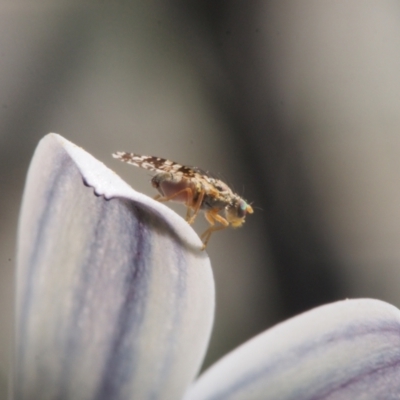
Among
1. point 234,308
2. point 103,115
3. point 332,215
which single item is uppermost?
point 103,115

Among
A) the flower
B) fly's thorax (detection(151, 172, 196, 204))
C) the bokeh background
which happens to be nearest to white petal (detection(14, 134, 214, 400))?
the flower

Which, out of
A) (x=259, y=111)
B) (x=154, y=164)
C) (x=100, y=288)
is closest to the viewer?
(x=100, y=288)

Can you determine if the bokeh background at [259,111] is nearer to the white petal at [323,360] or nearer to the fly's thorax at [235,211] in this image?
the fly's thorax at [235,211]

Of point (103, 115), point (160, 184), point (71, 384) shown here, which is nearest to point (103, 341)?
point (71, 384)

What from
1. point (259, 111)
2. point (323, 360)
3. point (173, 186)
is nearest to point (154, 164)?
point (173, 186)

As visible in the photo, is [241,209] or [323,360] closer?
[323,360]

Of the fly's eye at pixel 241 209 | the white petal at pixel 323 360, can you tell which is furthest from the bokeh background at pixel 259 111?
the white petal at pixel 323 360

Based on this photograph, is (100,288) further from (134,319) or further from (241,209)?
(241,209)

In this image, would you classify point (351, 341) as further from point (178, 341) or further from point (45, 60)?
point (45, 60)
